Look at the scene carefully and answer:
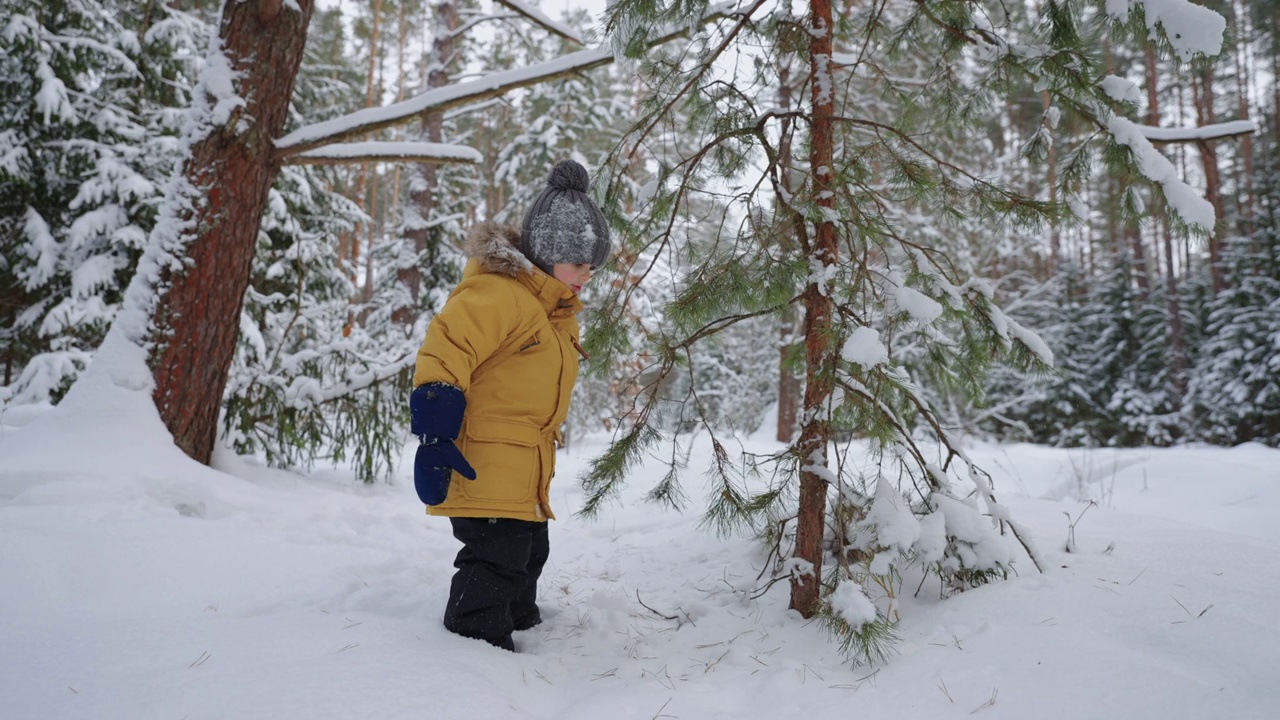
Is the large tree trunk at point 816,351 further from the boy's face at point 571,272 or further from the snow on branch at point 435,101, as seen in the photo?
the snow on branch at point 435,101

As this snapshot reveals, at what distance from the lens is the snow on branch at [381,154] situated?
386cm

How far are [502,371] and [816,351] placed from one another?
124cm

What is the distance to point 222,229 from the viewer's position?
3.71 meters

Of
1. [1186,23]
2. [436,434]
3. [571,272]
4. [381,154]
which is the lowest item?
[436,434]

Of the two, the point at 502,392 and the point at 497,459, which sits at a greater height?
the point at 502,392

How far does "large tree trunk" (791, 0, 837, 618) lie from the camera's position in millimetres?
2393

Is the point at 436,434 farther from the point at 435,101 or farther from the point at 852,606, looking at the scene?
the point at 435,101

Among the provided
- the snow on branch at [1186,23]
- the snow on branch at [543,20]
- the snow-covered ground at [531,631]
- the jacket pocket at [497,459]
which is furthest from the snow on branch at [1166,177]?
the snow on branch at [543,20]

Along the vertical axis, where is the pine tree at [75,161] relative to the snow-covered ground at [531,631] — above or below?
above

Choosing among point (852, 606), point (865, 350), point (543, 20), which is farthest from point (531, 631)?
point (543, 20)

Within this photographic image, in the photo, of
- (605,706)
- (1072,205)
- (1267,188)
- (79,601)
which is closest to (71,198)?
(79,601)

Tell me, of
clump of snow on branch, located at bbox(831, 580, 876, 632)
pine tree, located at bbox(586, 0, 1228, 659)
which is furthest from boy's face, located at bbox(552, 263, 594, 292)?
clump of snow on branch, located at bbox(831, 580, 876, 632)

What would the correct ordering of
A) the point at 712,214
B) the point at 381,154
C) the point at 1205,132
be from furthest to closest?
the point at 381,154
the point at 712,214
the point at 1205,132

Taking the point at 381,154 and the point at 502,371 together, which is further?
the point at 381,154
